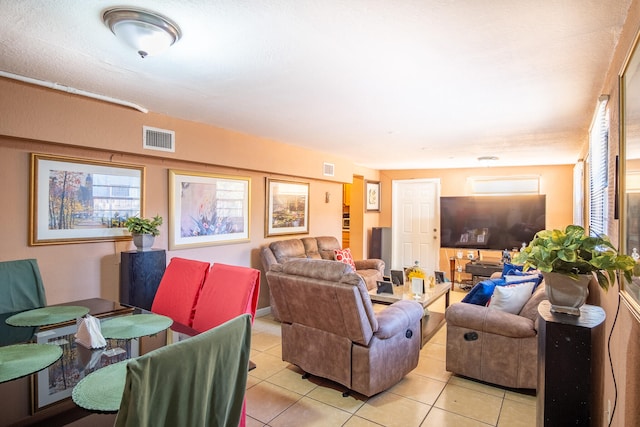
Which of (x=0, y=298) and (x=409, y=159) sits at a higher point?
(x=409, y=159)

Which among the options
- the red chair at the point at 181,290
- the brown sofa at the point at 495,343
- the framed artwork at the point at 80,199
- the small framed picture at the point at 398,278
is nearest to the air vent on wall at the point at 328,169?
the small framed picture at the point at 398,278

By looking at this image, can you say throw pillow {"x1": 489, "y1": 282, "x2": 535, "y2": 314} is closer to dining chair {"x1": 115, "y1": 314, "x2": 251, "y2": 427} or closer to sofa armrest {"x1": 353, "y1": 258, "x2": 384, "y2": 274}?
dining chair {"x1": 115, "y1": 314, "x2": 251, "y2": 427}

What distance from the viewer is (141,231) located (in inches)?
121

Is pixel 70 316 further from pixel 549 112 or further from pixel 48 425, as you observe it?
pixel 549 112

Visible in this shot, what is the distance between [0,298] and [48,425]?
1632mm

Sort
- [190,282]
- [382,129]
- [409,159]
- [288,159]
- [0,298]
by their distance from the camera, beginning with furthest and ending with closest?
[409,159], [288,159], [382,129], [190,282], [0,298]

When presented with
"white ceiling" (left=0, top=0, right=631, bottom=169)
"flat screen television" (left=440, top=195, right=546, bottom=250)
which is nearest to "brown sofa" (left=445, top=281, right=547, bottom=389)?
"white ceiling" (left=0, top=0, right=631, bottom=169)

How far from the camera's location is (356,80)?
240 centimetres

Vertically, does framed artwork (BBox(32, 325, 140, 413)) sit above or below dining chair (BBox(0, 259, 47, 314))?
below

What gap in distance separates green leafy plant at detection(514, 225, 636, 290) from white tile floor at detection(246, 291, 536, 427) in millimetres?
1364

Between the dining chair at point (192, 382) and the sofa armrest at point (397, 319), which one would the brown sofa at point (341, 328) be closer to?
the sofa armrest at point (397, 319)

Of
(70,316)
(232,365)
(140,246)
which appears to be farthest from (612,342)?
(140,246)

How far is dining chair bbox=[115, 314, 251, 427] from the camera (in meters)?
0.81

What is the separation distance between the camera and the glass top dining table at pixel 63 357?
3.48 feet
